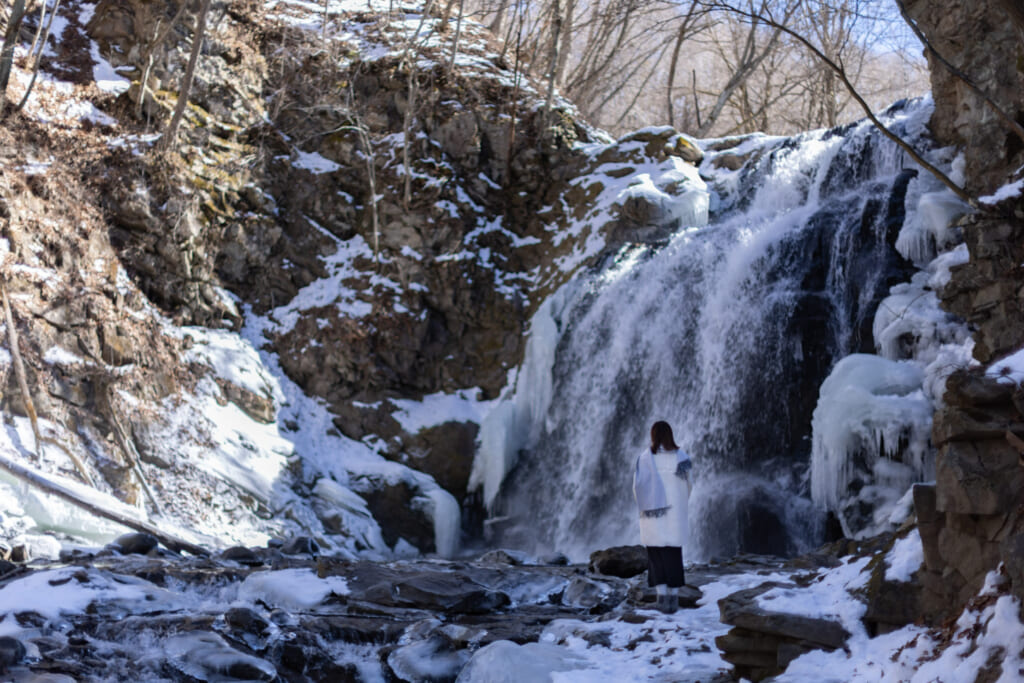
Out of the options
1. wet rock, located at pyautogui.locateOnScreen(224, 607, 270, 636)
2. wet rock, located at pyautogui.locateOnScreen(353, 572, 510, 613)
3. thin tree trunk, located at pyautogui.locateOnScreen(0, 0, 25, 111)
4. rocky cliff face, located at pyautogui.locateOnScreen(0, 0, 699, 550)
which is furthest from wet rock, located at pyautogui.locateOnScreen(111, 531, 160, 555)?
thin tree trunk, located at pyautogui.locateOnScreen(0, 0, 25, 111)

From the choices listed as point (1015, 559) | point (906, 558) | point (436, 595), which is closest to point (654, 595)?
point (436, 595)

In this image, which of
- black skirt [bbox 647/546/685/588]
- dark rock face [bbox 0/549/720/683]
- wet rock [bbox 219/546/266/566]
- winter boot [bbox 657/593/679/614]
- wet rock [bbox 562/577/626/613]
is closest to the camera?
dark rock face [bbox 0/549/720/683]

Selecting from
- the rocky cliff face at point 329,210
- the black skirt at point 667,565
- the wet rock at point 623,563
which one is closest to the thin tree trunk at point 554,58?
the rocky cliff face at point 329,210

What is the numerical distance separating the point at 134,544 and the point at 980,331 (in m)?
7.92

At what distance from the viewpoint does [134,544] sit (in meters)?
8.77

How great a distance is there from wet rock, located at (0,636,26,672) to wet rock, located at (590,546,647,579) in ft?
14.1

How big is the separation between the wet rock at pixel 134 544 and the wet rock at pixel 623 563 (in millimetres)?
4524

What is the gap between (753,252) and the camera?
1138 centimetres

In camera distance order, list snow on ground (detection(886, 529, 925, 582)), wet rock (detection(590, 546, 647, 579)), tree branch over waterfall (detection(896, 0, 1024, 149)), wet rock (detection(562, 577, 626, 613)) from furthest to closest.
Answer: wet rock (detection(590, 546, 647, 579))
wet rock (detection(562, 577, 626, 613))
tree branch over waterfall (detection(896, 0, 1024, 149))
snow on ground (detection(886, 529, 925, 582))

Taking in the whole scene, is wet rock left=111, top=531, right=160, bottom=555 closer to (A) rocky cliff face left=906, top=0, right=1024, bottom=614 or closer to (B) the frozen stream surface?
(B) the frozen stream surface

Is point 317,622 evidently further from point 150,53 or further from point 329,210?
point 150,53

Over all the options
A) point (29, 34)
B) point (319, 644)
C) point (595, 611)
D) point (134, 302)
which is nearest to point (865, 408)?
point (595, 611)

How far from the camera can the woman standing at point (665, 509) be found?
5465 mm

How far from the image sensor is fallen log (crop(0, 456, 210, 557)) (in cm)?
865
